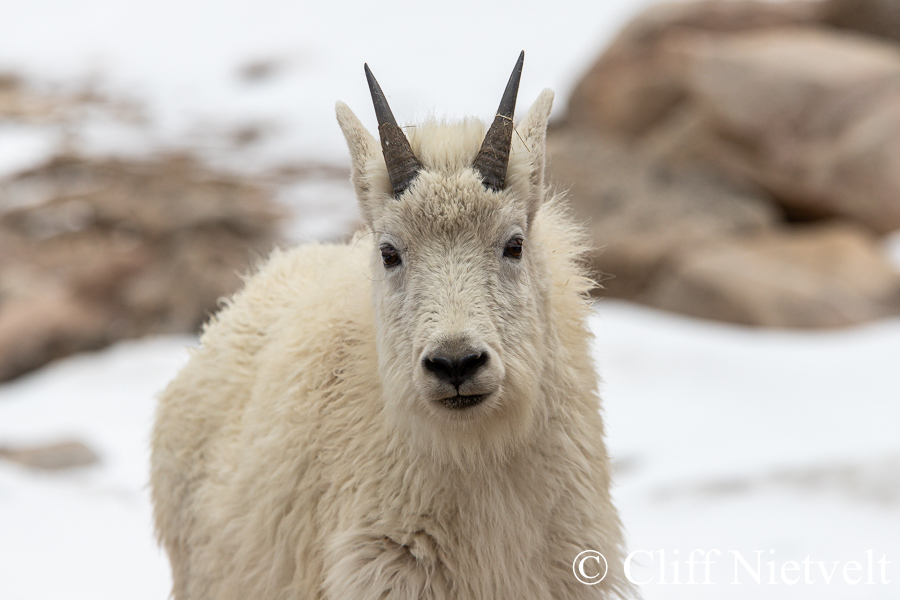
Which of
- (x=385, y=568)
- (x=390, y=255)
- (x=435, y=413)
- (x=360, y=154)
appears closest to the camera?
(x=435, y=413)

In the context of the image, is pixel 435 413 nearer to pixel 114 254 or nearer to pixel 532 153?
pixel 532 153

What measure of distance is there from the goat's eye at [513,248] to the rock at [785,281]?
10.1m

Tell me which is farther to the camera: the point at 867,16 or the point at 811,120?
the point at 867,16

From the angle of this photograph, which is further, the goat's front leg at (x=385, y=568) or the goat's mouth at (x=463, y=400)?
the goat's front leg at (x=385, y=568)

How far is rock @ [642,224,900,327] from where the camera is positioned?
12852 millimetres

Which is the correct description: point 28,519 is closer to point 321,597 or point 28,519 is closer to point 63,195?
point 321,597

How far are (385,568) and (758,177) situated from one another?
15418 millimetres

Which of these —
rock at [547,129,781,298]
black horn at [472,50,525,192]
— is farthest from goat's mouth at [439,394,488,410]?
rock at [547,129,781,298]

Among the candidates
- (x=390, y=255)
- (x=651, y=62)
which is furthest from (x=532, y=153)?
(x=651, y=62)

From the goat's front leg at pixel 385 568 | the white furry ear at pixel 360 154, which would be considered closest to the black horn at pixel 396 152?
the white furry ear at pixel 360 154

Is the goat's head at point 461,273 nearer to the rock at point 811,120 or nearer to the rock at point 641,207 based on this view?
the rock at point 641,207

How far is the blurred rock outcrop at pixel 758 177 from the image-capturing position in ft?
46.0

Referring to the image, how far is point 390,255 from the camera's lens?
12.3 feet
